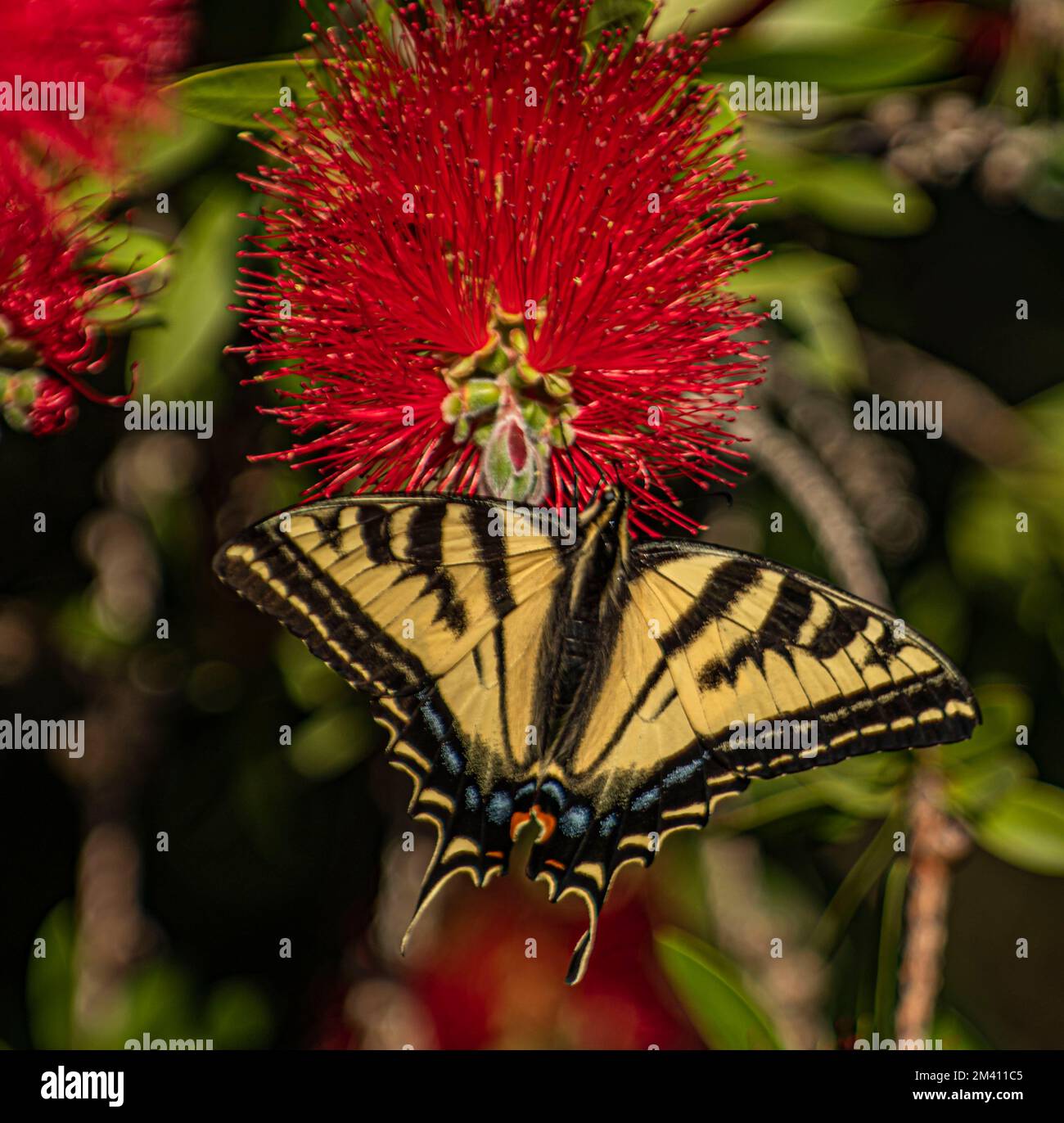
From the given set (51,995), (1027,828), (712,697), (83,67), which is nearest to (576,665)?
(712,697)

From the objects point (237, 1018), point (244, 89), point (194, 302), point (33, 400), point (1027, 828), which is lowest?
point (237, 1018)

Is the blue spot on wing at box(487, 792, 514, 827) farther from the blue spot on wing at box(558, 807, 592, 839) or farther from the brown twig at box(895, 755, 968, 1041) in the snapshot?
the brown twig at box(895, 755, 968, 1041)

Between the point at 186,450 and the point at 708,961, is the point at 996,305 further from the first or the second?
the point at 186,450

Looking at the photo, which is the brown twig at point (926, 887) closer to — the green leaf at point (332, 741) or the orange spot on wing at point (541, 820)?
the orange spot on wing at point (541, 820)

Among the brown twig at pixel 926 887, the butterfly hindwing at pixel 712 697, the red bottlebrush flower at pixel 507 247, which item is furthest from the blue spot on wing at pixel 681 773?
the brown twig at pixel 926 887

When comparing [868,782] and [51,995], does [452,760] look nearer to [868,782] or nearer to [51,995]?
[868,782]

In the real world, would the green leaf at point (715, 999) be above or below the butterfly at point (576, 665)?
below
